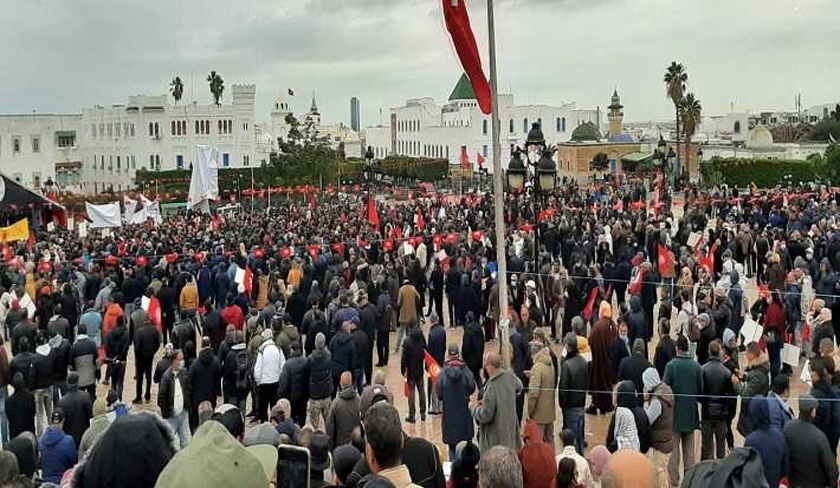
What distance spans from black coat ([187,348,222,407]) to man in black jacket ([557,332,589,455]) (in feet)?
13.8

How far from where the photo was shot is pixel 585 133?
9219 centimetres

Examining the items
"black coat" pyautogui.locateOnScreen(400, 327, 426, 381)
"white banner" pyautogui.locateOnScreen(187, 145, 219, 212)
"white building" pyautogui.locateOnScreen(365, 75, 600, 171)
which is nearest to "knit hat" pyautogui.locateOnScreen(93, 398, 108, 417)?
"black coat" pyautogui.locateOnScreen(400, 327, 426, 381)

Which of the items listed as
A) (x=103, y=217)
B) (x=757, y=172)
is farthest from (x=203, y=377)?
(x=757, y=172)

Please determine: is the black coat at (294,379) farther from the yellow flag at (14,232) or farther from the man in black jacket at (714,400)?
the yellow flag at (14,232)

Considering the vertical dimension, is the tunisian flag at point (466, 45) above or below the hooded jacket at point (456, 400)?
above

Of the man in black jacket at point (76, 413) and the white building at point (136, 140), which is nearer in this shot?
the man in black jacket at point (76, 413)

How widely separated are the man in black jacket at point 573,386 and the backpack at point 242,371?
412cm

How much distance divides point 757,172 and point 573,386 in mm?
59163

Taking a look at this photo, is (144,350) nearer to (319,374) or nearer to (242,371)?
(242,371)

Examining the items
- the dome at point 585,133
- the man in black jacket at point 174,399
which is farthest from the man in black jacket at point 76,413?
the dome at point 585,133

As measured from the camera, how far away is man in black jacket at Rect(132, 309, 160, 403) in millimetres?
14309

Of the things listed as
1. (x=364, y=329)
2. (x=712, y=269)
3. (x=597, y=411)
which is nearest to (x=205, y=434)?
(x=597, y=411)

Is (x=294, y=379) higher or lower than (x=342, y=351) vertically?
lower

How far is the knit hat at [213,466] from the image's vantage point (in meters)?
3.15
